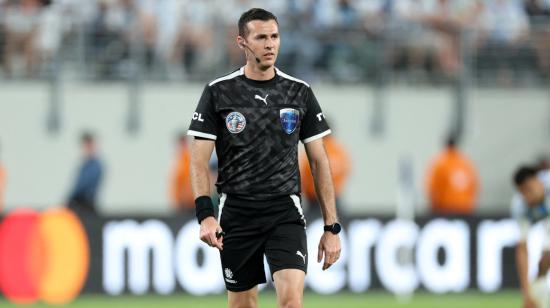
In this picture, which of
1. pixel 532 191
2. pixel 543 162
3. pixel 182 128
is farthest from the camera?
pixel 182 128

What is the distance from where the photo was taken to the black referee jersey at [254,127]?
Answer: 30.5ft

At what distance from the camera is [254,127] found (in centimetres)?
930

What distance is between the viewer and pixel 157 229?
17.7 meters

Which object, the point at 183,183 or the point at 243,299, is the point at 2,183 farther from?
the point at 243,299

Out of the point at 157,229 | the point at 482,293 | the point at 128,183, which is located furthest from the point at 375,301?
the point at 128,183

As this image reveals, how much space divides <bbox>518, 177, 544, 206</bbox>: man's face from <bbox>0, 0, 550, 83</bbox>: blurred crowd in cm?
871

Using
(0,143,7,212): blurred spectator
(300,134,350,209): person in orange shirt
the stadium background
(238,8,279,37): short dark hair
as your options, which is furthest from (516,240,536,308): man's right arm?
(0,143,7,212): blurred spectator

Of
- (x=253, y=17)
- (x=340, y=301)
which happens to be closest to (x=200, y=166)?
(x=253, y=17)

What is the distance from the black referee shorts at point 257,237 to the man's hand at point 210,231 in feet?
1.24

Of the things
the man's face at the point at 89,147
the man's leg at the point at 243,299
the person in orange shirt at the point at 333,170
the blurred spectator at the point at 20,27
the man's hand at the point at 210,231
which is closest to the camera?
the man's hand at the point at 210,231

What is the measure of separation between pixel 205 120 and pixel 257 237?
868 millimetres

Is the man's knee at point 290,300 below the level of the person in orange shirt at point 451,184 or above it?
above

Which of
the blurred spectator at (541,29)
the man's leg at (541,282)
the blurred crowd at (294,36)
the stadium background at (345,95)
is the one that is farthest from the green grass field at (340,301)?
the blurred spectator at (541,29)

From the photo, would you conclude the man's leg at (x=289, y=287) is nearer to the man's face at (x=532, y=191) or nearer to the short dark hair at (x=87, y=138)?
the man's face at (x=532, y=191)
